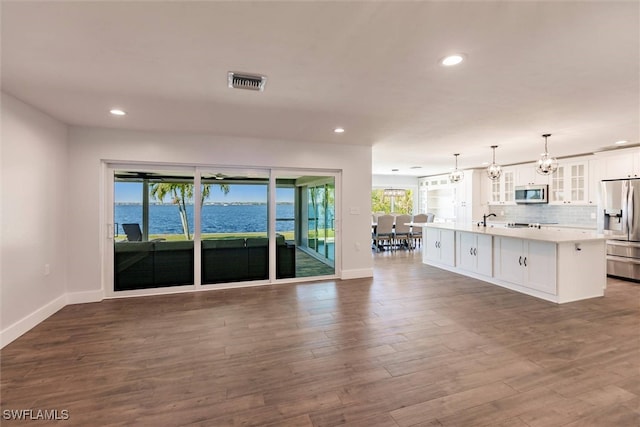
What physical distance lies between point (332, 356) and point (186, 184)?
3.49 m

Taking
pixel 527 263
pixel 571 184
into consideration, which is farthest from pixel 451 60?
pixel 571 184

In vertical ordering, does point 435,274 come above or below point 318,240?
below

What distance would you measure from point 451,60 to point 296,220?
12.5 feet

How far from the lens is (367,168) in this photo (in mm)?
5527

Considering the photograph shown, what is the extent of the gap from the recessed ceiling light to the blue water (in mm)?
3467

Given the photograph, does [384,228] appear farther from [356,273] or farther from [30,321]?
[30,321]

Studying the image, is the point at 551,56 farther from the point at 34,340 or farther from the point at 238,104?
the point at 34,340

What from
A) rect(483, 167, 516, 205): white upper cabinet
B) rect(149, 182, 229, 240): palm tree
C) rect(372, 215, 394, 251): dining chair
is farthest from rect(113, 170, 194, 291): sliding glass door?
rect(483, 167, 516, 205): white upper cabinet

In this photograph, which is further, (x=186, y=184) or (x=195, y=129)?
(x=186, y=184)

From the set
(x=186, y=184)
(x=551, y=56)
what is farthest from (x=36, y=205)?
(x=551, y=56)

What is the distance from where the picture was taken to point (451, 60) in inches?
89.7

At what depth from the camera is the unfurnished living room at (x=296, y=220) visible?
1.91 metres

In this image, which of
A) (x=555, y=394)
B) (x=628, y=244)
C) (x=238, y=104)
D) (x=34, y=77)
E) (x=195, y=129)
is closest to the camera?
(x=555, y=394)

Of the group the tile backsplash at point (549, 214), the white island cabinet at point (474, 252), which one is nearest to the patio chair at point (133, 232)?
the white island cabinet at point (474, 252)
